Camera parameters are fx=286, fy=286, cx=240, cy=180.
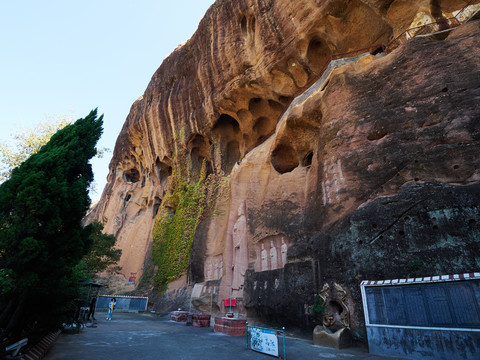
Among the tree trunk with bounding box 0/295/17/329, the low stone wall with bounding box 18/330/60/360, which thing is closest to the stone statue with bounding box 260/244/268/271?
the low stone wall with bounding box 18/330/60/360

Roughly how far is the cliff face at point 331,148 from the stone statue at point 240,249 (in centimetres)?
10

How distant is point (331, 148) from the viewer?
32.6 feet

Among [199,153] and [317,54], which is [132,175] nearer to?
[199,153]

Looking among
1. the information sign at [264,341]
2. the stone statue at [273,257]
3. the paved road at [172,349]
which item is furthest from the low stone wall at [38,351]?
the stone statue at [273,257]

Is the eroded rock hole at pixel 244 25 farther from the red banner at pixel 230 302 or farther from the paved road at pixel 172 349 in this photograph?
the paved road at pixel 172 349

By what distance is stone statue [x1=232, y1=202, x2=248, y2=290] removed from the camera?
1340cm

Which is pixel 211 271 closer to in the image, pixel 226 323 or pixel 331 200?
pixel 226 323

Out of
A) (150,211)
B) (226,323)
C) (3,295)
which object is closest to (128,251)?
(150,211)

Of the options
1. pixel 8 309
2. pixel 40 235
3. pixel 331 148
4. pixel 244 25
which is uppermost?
pixel 244 25

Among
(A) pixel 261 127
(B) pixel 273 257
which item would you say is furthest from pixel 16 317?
(A) pixel 261 127

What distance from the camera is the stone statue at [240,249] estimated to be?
1340cm

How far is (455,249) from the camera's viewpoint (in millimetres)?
6133

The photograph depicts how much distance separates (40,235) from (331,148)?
863 centimetres

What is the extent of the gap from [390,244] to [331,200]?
2526 mm
